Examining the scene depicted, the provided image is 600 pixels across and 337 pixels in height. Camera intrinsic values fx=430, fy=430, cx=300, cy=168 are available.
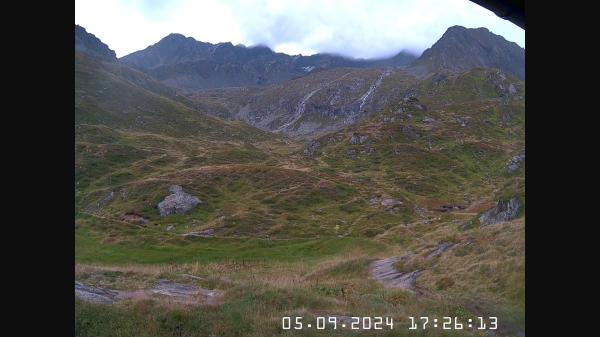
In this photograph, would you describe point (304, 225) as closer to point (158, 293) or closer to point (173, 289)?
point (173, 289)

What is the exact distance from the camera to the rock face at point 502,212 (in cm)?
3084

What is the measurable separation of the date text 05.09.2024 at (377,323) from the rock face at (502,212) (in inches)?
782

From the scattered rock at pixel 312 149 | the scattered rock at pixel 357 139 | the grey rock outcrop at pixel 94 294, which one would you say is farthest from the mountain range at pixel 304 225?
the scattered rock at pixel 312 149

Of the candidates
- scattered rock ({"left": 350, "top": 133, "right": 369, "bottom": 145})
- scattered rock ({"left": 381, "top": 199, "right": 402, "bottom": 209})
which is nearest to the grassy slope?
scattered rock ({"left": 381, "top": 199, "right": 402, "bottom": 209})

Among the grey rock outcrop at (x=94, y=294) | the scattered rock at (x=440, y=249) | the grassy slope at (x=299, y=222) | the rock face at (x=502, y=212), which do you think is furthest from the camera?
the rock face at (x=502, y=212)

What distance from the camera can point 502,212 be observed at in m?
32.4

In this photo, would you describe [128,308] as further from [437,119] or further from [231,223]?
[437,119]

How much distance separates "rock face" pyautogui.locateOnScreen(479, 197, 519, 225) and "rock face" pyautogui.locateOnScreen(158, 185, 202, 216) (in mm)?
52893

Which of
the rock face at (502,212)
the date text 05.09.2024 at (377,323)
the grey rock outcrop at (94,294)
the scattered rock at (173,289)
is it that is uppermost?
the rock face at (502,212)

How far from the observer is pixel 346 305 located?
47.4 feet

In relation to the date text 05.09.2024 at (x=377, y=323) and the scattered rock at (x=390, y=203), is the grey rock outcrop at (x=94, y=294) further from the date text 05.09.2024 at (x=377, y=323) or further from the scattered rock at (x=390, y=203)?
the scattered rock at (x=390, y=203)

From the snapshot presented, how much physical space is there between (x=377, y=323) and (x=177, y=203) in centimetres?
6796

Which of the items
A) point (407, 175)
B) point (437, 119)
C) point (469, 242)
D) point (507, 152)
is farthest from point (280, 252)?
point (437, 119)
